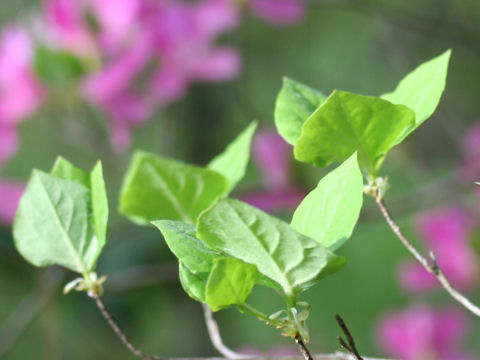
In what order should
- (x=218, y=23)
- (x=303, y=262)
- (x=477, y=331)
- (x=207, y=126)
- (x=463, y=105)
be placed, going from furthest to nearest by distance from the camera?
(x=477, y=331), (x=463, y=105), (x=207, y=126), (x=218, y=23), (x=303, y=262)

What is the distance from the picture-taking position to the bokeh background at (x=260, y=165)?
26.6 inches

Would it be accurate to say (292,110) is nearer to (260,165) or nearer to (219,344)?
(219,344)

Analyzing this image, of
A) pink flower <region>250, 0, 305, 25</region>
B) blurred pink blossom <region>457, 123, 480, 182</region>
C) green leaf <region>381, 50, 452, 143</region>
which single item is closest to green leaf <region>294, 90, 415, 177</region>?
green leaf <region>381, 50, 452, 143</region>

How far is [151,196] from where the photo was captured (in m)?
0.24

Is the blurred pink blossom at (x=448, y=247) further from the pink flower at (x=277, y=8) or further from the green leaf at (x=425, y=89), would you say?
the green leaf at (x=425, y=89)

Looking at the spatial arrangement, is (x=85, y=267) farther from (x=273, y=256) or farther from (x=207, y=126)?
(x=207, y=126)

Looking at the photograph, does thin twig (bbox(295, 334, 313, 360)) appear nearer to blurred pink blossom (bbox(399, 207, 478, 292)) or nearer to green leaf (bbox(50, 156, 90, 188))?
green leaf (bbox(50, 156, 90, 188))

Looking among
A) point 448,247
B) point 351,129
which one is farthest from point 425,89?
point 448,247

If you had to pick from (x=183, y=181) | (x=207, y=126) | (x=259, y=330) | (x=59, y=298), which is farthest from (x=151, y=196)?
(x=259, y=330)

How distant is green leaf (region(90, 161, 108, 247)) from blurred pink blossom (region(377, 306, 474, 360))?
0.60 m

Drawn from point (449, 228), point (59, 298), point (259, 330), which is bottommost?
point (259, 330)

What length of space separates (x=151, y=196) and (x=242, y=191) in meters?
0.49

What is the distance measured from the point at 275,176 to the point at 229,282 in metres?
→ 0.55

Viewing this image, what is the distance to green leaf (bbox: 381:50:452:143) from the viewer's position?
0.19 m
